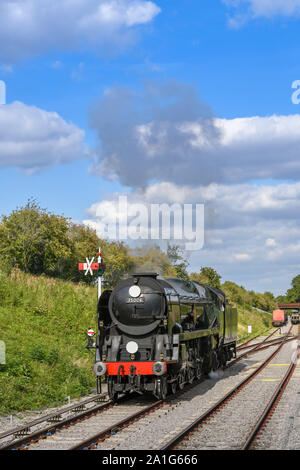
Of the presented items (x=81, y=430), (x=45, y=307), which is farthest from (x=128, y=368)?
(x=45, y=307)

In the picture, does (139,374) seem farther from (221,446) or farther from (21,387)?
(221,446)

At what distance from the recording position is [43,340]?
2152 centimetres

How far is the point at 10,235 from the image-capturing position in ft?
136

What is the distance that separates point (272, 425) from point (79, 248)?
40255mm

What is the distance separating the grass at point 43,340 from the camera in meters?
15.8

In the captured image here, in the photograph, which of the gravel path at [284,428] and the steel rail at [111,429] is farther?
the gravel path at [284,428]

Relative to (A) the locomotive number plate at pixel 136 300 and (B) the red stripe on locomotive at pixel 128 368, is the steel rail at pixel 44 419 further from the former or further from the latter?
(A) the locomotive number plate at pixel 136 300

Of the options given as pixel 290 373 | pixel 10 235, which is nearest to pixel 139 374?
pixel 290 373

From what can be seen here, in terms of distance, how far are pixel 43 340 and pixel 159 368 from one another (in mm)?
8124

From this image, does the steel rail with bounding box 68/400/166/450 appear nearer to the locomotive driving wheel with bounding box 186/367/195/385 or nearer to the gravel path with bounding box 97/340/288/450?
the gravel path with bounding box 97/340/288/450

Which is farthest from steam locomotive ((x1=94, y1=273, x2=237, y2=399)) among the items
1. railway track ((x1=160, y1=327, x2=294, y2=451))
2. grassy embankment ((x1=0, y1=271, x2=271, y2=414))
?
grassy embankment ((x1=0, y1=271, x2=271, y2=414))

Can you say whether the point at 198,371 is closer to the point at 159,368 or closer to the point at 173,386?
the point at 173,386

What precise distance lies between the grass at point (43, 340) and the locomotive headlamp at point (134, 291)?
378 centimetres

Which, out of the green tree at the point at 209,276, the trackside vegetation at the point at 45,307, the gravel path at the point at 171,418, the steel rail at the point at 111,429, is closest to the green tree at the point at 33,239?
the trackside vegetation at the point at 45,307
